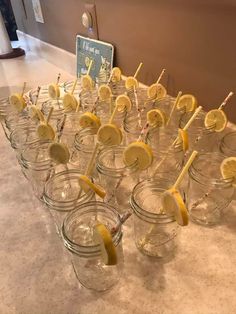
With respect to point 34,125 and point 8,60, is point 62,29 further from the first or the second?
point 34,125

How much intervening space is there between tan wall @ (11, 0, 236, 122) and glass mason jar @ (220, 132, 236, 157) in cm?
9

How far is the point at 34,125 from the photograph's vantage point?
77 centimetres

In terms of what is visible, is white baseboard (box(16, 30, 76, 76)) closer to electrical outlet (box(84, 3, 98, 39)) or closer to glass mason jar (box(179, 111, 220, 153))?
electrical outlet (box(84, 3, 98, 39))

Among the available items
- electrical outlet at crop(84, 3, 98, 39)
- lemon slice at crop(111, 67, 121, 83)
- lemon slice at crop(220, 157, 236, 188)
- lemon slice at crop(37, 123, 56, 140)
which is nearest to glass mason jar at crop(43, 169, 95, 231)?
lemon slice at crop(37, 123, 56, 140)

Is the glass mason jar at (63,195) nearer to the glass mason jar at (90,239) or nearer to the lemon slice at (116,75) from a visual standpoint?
the glass mason jar at (90,239)

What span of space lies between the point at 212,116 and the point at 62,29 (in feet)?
3.13

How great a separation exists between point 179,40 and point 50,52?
0.92m

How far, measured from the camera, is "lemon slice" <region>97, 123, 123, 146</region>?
58 centimetres

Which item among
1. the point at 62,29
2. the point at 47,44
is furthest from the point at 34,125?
the point at 47,44

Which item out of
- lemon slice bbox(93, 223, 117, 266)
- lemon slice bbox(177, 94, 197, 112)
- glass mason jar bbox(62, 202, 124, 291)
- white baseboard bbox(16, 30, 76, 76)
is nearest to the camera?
lemon slice bbox(93, 223, 117, 266)

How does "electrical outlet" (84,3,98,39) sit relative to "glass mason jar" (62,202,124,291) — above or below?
above

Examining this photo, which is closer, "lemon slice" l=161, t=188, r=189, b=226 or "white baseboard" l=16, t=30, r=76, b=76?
"lemon slice" l=161, t=188, r=189, b=226

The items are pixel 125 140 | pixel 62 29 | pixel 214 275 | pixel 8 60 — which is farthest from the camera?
pixel 8 60

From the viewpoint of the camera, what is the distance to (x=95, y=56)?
44.0 inches
